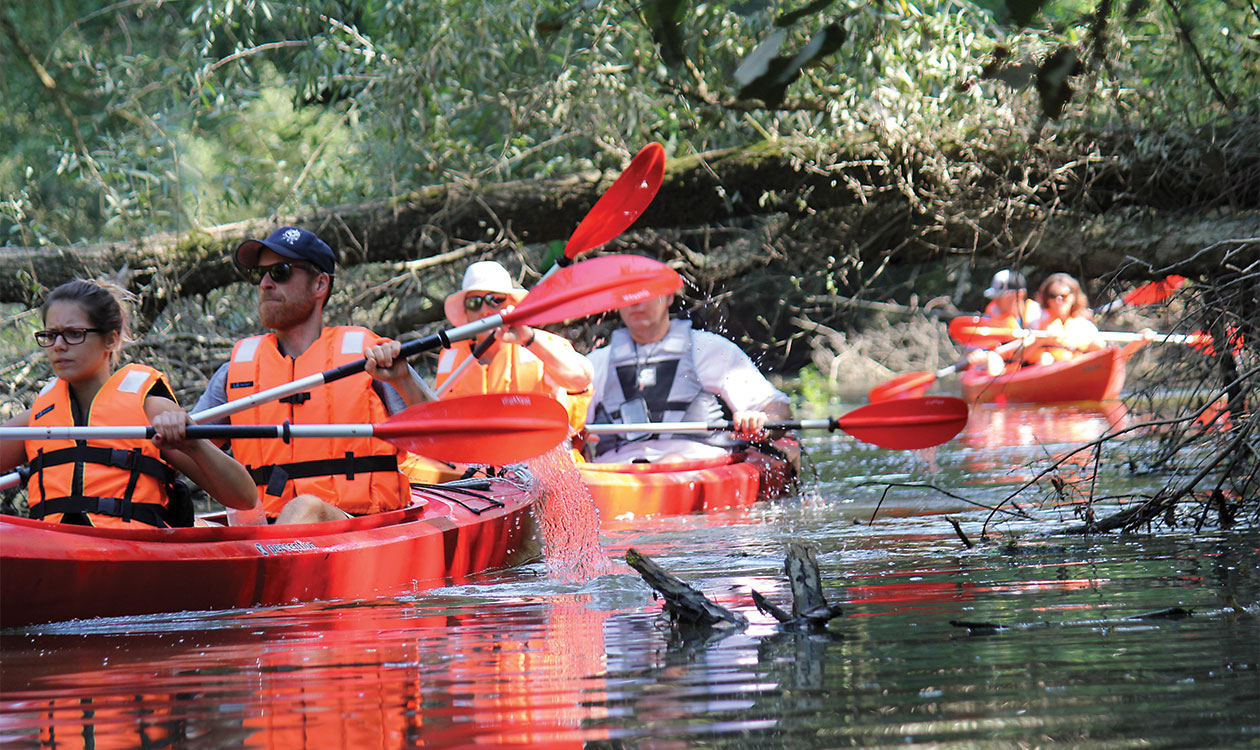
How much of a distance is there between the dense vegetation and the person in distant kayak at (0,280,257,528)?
9.49ft

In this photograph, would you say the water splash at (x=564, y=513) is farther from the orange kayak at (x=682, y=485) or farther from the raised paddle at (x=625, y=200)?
the raised paddle at (x=625, y=200)

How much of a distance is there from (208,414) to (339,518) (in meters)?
0.48

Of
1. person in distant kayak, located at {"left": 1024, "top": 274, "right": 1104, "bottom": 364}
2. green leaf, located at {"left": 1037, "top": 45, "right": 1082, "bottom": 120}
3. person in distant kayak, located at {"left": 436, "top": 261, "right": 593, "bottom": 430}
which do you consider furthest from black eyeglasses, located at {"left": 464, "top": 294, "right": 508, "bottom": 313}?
person in distant kayak, located at {"left": 1024, "top": 274, "right": 1104, "bottom": 364}

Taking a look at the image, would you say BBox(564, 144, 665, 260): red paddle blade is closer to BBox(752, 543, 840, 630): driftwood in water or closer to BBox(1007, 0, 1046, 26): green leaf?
BBox(752, 543, 840, 630): driftwood in water

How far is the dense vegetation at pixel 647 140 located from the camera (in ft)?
21.2

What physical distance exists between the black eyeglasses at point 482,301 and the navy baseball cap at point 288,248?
1591 millimetres

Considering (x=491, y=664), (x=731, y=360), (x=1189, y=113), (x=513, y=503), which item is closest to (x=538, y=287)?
(x=513, y=503)

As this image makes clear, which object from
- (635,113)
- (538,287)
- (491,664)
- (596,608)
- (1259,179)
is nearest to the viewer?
(491,664)

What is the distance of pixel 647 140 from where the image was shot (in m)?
7.29

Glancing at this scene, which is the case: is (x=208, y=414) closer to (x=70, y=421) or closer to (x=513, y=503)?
(x=70, y=421)

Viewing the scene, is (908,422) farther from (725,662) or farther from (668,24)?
(668,24)

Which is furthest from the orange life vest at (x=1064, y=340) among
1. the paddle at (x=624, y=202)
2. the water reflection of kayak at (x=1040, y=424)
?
the paddle at (x=624, y=202)

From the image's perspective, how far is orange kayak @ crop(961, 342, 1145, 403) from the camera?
451 inches

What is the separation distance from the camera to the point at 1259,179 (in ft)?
20.5
